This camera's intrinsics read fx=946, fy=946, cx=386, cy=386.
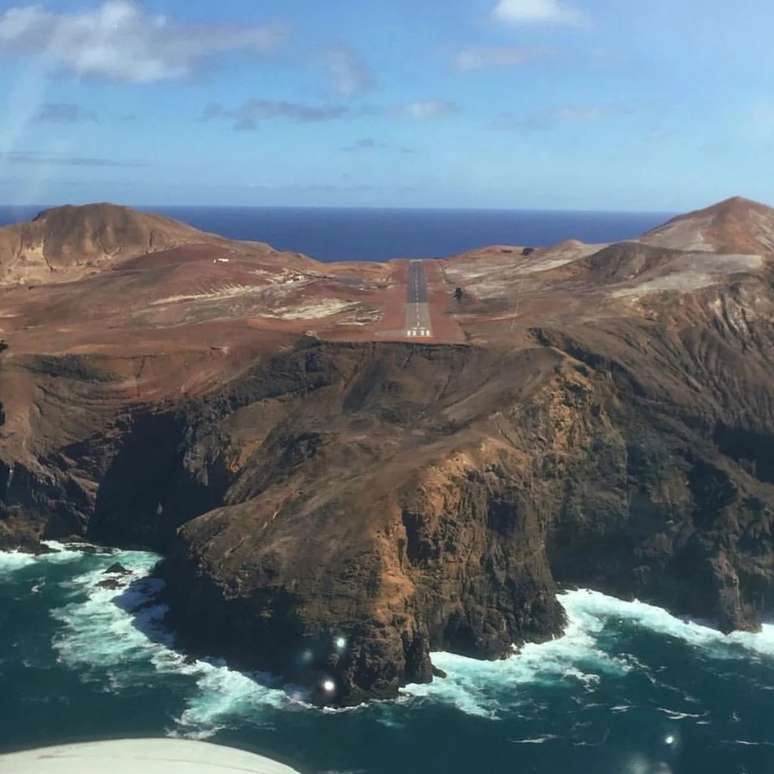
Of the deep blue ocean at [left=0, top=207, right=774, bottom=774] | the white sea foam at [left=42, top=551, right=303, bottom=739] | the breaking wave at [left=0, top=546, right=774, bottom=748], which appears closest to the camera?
the deep blue ocean at [left=0, top=207, right=774, bottom=774]

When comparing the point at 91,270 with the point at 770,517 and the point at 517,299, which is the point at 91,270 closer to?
the point at 517,299

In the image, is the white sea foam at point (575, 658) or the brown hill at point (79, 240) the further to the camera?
the brown hill at point (79, 240)

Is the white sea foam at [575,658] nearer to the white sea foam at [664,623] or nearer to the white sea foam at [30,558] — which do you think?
the white sea foam at [664,623]

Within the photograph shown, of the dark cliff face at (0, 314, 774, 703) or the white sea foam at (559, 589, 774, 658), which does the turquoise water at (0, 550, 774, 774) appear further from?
the dark cliff face at (0, 314, 774, 703)

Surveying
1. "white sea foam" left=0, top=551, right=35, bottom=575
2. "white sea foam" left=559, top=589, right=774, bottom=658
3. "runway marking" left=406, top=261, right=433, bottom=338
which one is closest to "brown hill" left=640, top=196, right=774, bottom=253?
"runway marking" left=406, top=261, right=433, bottom=338

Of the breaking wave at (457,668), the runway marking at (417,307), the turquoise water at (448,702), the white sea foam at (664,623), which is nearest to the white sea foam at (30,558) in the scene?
the breaking wave at (457,668)
